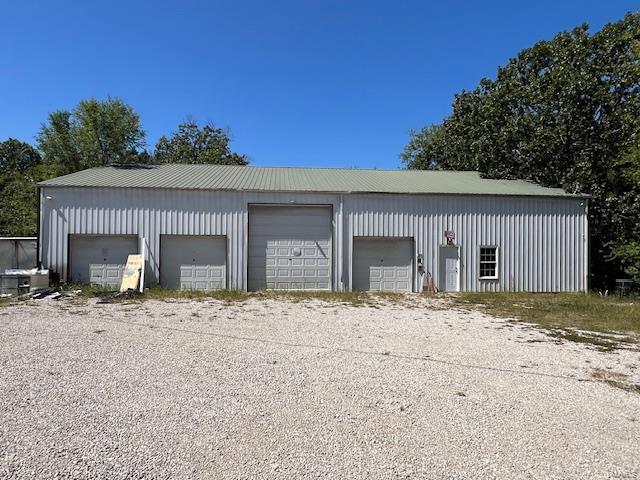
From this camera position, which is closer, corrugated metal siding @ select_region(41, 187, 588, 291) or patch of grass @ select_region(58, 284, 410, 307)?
patch of grass @ select_region(58, 284, 410, 307)

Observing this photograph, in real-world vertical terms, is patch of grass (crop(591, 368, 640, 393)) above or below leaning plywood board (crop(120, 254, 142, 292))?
below

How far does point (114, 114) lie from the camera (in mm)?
29578

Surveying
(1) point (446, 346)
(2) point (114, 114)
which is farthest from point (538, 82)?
(2) point (114, 114)

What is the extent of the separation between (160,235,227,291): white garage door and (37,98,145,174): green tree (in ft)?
60.7

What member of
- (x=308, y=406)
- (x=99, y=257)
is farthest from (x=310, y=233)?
(x=308, y=406)

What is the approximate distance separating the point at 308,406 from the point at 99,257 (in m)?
13.8

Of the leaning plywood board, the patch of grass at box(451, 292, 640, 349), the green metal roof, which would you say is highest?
the green metal roof

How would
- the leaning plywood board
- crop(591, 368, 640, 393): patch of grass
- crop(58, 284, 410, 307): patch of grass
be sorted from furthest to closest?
the leaning plywood board, crop(58, 284, 410, 307): patch of grass, crop(591, 368, 640, 393): patch of grass

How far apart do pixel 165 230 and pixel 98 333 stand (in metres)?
8.01

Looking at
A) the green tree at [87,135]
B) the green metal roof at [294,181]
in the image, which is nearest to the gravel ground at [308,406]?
the green metal roof at [294,181]

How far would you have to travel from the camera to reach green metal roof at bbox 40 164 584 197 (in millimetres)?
15969

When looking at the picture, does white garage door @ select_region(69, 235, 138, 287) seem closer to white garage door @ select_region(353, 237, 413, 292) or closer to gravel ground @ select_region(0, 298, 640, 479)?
gravel ground @ select_region(0, 298, 640, 479)

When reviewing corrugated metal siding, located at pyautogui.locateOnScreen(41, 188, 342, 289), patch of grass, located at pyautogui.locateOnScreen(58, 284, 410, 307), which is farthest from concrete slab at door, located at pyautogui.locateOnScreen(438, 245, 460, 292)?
corrugated metal siding, located at pyautogui.locateOnScreen(41, 188, 342, 289)

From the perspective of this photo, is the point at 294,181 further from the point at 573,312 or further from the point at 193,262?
the point at 573,312
